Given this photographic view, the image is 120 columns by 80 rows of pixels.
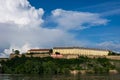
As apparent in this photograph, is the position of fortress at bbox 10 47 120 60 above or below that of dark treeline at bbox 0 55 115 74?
above

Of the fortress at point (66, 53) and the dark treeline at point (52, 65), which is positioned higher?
the fortress at point (66, 53)

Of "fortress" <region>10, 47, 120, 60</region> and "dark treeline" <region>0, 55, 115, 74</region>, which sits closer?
"dark treeline" <region>0, 55, 115, 74</region>

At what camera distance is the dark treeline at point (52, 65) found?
150 m

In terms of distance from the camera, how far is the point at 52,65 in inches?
5965

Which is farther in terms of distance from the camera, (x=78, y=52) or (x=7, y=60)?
(x=78, y=52)

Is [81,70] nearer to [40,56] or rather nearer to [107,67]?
[107,67]

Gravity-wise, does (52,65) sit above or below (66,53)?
below

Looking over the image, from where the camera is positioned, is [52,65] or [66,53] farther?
[66,53]

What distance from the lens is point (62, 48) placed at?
199 m

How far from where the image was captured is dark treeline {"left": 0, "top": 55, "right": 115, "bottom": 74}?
491ft

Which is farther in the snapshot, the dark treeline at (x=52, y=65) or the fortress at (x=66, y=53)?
the fortress at (x=66, y=53)

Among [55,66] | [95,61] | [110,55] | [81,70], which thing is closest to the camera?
[55,66]

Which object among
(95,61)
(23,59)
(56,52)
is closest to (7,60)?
(23,59)

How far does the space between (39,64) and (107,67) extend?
34.6 metres
